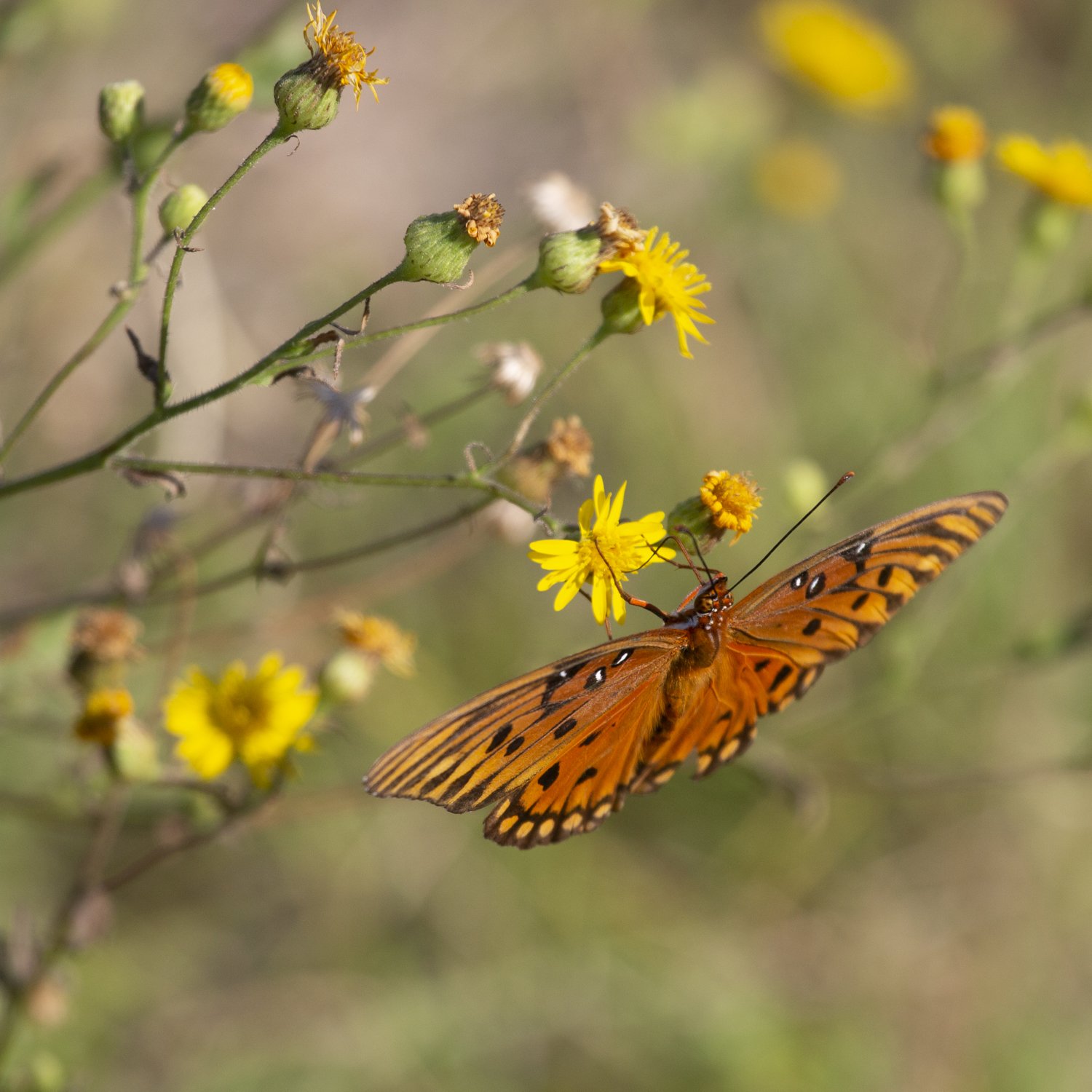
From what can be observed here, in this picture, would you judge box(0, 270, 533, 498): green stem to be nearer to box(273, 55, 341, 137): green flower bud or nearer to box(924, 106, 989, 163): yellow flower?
box(273, 55, 341, 137): green flower bud

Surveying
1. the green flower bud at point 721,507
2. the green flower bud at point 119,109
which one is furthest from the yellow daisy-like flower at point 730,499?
the green flower bud at point 119,109

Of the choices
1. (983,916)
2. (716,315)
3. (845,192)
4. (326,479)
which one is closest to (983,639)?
(983,916)

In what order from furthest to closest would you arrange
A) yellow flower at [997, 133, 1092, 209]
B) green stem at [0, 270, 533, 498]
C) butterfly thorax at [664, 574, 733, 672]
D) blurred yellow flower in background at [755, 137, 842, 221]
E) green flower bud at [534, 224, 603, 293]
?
blurred yellow flower in background at [755, 137, 842, 221] < yellow flower at [997, 133, 1092, 209] < butterfly thorax at [664, 574, 733, 672] < green flower bud at [534, 224, 603, 293] < green stem at [0, 270, 533, 498]

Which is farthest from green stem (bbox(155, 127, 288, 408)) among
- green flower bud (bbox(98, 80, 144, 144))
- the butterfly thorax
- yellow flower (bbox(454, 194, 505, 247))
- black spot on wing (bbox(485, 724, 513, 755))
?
the butterfly thorax

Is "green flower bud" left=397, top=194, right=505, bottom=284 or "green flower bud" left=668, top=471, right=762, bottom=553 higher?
"green flower bud" left=397, top=194, right=505, bottom=284

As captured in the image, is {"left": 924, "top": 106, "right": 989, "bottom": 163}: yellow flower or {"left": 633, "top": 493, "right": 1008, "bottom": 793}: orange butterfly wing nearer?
{"left": 633, "top": 493, "right": 1008, "bottom": 793}: orange butterfly wing

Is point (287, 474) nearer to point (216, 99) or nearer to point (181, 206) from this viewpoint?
point (181, 206)
